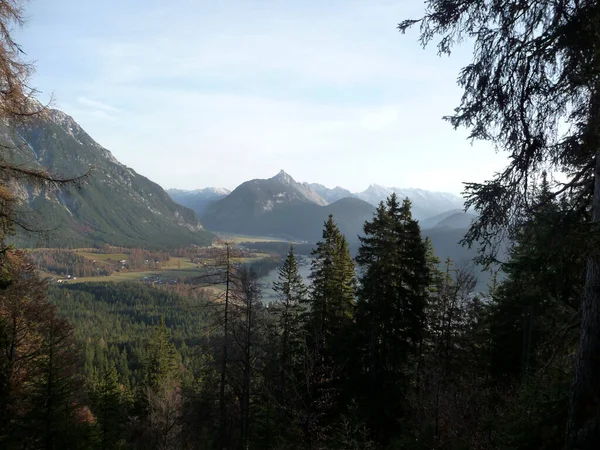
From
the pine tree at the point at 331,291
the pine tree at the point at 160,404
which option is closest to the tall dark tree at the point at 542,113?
the pine tree at the point at 331,291

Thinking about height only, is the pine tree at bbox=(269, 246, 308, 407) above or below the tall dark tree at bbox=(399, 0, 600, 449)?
below

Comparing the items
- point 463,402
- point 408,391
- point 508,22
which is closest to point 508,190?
point 508,22

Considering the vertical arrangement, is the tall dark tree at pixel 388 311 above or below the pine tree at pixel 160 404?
above

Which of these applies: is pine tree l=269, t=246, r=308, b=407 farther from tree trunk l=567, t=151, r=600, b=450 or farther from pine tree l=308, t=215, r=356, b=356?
tree trunk l=567, t=151, r=600, b=450

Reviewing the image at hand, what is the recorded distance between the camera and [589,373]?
17.3 ft

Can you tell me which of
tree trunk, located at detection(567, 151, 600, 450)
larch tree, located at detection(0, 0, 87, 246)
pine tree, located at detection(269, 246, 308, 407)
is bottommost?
pine tree, located at detection(269, 246, 308, 407)

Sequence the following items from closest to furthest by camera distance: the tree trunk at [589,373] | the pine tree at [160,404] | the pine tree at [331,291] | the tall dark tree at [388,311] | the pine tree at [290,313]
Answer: the tree trunk at [589,373] < the tall dark tree at [388,311] < the pine tree at [331,291] < the pine tree at [290,313] < the pine tree at [160,404]

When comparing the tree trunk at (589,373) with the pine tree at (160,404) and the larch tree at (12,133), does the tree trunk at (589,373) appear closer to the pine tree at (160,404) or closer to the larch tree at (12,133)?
the larch tree at (12,133)

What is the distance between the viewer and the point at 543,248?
20.6 ft

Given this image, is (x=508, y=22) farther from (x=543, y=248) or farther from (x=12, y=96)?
(x=12, y=96)

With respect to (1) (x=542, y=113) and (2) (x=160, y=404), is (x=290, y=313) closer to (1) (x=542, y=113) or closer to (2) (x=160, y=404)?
(2) (x=160, y=404)

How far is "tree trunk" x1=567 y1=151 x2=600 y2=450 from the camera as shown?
5.11 m

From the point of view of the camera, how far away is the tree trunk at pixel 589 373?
16.8ft

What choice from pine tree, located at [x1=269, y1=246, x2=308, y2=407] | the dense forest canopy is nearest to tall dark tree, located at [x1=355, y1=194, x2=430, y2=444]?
the dense forest canopy
